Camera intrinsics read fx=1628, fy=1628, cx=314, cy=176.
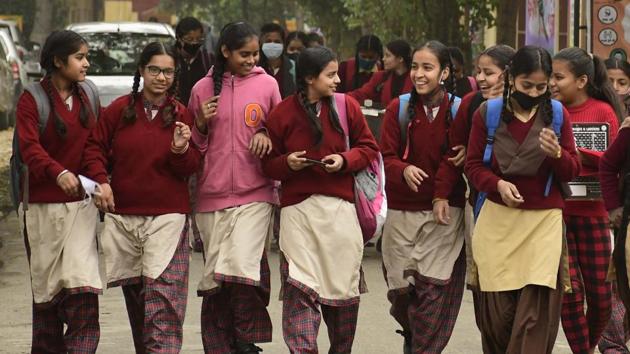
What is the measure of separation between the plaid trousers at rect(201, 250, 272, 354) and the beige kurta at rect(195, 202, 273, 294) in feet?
0.38

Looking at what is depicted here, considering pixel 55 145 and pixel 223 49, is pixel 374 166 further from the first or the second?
pixel 55 145

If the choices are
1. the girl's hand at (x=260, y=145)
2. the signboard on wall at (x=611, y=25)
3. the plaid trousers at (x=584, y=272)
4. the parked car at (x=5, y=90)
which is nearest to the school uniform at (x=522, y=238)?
the plaid trousers at (x=584, y=272)

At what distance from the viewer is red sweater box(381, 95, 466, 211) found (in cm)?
816

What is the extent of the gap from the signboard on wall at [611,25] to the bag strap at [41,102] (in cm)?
848

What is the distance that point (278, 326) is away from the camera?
1005 centimetres

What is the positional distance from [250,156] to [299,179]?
0.36 m

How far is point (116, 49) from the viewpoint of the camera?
19.9 metres

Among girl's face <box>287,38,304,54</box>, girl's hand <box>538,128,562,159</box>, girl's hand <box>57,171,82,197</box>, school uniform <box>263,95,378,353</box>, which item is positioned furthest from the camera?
girl's face <box>287,38,304,54</box>

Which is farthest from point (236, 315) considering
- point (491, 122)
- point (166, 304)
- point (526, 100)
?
point (526, 100)

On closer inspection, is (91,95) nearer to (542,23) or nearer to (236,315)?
(236,315)

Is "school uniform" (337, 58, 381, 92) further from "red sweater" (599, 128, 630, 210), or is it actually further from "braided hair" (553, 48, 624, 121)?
"red sweater" (599, 128, 630, 210)

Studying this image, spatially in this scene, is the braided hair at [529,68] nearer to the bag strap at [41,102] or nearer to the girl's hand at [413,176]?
the girl's hand at [413,176]

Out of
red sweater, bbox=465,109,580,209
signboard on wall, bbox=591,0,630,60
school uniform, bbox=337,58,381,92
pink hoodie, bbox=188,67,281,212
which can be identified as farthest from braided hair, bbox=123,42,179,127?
signboard on wall, bbox=591,0,630,60

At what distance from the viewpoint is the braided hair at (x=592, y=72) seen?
8.03 m
